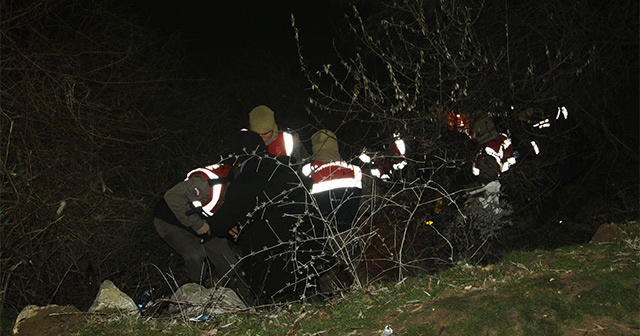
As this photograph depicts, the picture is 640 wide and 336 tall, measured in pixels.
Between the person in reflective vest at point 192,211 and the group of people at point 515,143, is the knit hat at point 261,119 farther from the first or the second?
the group of people at point 515,143

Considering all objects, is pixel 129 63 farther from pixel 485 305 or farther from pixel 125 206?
pixel 485 305

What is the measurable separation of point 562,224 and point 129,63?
5.81 m

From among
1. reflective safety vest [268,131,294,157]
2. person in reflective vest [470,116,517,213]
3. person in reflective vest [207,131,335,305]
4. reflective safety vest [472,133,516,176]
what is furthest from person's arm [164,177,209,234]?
reflective safety vest [472,133,516,176]

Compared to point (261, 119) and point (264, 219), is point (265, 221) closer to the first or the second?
point (264, 219)

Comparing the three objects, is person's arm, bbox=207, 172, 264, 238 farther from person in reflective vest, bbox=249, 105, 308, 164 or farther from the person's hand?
person in reflective vest, bbox=249, 105, 308, 164

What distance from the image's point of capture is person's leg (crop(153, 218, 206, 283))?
6.20 m

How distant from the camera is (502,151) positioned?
650 centimetres

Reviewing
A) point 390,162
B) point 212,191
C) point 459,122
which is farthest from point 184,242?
point 459,122

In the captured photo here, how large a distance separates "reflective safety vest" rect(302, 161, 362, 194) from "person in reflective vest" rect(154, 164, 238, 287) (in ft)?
2.49

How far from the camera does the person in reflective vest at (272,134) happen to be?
6148mm

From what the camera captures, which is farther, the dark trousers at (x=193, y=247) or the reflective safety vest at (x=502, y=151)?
the reflective safety vest at (x=502, y=151)

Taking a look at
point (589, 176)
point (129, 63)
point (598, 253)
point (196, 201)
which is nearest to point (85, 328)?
point (196, 201)

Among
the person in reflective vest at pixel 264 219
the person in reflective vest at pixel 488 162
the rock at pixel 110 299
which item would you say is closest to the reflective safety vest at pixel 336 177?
the person in reflective vest at pixel 264 219

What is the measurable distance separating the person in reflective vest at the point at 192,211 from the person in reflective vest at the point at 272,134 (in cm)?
49
